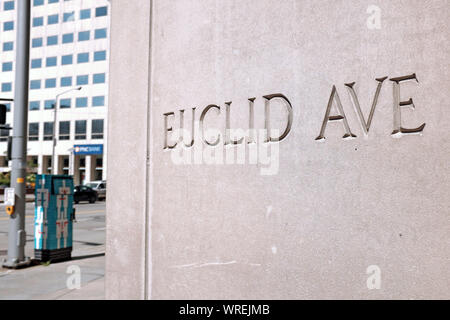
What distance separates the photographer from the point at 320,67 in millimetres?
2820

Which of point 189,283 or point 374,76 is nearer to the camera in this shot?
point 374,76

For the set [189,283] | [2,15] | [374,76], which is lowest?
[189,283]

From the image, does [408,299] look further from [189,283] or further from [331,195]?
[189,283]

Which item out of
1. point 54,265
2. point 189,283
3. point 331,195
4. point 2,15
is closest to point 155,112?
point 189,283

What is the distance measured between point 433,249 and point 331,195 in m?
0.64

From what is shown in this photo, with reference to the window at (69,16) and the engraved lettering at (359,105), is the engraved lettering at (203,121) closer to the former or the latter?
the engraved lettering at (359,105)

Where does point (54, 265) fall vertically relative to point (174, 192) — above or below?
below

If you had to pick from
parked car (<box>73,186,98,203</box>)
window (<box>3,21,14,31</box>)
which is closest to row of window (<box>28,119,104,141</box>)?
window (<box>3,21,14,31</box>)

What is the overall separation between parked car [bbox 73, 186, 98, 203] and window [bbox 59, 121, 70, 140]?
2163 cm

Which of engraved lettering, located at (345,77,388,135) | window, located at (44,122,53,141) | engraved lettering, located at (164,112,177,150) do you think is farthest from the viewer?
window, located at (44,122,53,141)

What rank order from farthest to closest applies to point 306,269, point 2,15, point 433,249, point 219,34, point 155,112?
point 2,15 < point 155,112 < point 219,34 < point 306,269 < point 433,249

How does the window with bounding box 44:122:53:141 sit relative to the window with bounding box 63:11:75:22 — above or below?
below

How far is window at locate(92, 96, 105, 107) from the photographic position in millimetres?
47344

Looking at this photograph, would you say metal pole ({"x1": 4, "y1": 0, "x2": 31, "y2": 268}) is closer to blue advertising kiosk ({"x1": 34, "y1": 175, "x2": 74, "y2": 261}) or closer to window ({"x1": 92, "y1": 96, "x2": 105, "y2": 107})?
blue advertising kiosk ({"x1": 34, "y1": 175, "x2": 74, "y2": 261})
